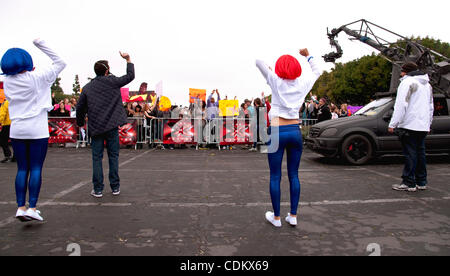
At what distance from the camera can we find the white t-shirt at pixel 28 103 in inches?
144

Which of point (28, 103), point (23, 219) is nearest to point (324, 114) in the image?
point (28, 103)

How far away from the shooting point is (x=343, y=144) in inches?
322

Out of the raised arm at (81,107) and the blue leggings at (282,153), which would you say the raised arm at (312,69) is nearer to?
the blue leggings at (282,153)

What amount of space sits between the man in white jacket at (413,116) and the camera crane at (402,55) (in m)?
6.94

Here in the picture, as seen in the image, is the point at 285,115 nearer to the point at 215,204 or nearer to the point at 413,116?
the point at 215,204

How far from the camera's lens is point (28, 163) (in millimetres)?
3816

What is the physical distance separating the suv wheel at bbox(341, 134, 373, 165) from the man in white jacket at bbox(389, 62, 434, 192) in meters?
2.73

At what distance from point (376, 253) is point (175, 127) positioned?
34.6ft

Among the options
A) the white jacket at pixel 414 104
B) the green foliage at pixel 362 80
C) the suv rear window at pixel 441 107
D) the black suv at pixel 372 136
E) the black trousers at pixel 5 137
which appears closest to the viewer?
the white jacket at pixel 414 104

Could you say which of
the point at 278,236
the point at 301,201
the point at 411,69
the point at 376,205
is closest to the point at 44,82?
the point at 278,236

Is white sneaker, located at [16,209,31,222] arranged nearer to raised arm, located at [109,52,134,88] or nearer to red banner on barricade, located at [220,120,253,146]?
raised arm, located at [109,52,134,88]

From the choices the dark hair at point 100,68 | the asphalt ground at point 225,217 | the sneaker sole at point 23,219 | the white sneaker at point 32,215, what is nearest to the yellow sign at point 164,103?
the asphalt ground at point 225,217

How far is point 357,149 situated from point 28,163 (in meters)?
7.29
